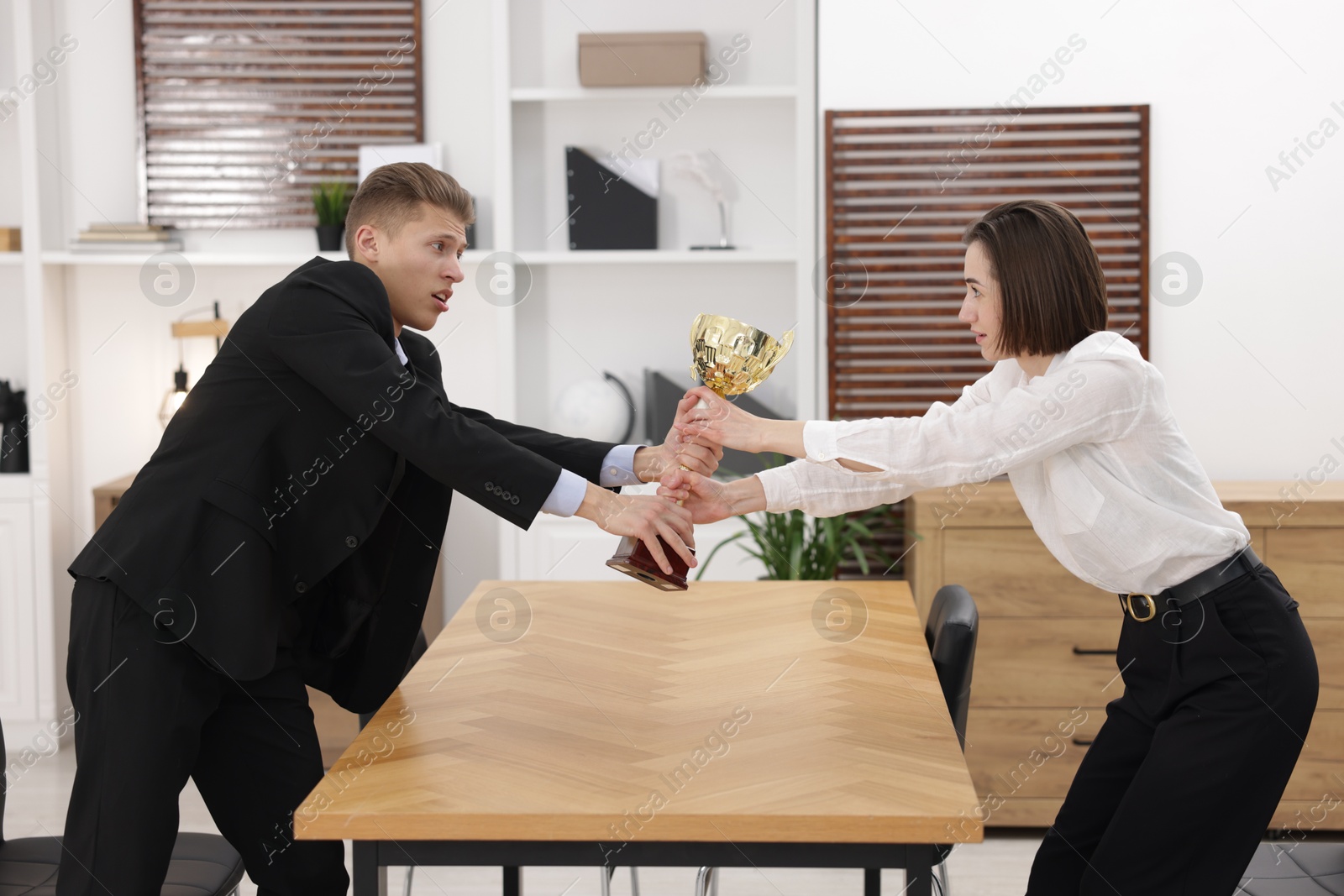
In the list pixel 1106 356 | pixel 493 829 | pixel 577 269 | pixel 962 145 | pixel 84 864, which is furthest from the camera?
pixel 577 269

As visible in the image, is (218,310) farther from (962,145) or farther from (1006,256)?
(1006,256)

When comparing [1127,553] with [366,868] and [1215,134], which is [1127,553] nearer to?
[366,868]

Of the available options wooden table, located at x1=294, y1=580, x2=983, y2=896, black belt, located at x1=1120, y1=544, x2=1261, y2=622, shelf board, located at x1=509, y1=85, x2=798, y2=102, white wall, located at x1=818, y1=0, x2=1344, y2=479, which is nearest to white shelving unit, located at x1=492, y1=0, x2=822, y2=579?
shelf board, located at x1=509, y1=85, x2=798, y2=102

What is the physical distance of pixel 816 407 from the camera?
158 inches

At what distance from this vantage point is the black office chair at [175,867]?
1951 millimetres

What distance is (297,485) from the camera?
192 cm

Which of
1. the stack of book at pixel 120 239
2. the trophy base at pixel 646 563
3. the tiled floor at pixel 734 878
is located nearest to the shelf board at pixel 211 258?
the stack of book at pixel 120 239

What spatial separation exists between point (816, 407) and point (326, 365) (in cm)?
239

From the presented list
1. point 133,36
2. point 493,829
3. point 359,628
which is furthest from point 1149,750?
point 133,36

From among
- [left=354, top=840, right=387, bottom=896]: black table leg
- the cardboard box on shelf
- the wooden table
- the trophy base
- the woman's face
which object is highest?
the cardboard box on shelf

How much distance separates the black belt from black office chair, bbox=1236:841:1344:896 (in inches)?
17.7

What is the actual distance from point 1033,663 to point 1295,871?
144 centimetres

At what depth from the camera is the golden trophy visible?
2.01m

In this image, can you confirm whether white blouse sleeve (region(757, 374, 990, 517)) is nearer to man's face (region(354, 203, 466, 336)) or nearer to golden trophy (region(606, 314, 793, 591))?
golden trophy (region(606, 314, 793, 591))
